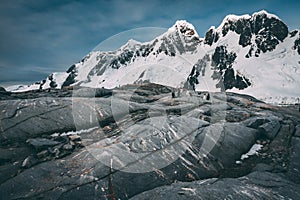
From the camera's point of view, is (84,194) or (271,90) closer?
(84,194)

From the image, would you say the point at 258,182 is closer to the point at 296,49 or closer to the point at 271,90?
the point at 271,90

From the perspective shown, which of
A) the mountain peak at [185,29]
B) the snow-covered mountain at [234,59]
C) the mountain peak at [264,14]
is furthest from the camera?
the mountain peak at [185,29]

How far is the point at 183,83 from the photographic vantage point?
13662cm

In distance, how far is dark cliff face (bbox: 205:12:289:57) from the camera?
396 feet

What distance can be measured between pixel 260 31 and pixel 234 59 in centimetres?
1982

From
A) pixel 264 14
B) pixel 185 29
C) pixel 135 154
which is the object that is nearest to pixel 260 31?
pixel 264 14

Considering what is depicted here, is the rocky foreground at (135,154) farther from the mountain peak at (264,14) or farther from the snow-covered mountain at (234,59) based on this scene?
the mountain peak at (264,14)

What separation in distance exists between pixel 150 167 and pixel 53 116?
9.07 meters

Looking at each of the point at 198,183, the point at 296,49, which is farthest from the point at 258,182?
the point at 296,49

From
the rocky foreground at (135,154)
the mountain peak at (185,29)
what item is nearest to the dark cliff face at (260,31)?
the mountain peak at (185,29)

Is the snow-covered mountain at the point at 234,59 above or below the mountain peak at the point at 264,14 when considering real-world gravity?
below

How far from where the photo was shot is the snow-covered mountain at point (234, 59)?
104 meters

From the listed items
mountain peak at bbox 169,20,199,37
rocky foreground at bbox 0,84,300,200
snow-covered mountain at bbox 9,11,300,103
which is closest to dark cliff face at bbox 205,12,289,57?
snow-covered mountain at bbox 9,11,300,103

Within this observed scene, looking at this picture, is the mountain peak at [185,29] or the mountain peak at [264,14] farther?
the mountain peak at [185,29]
